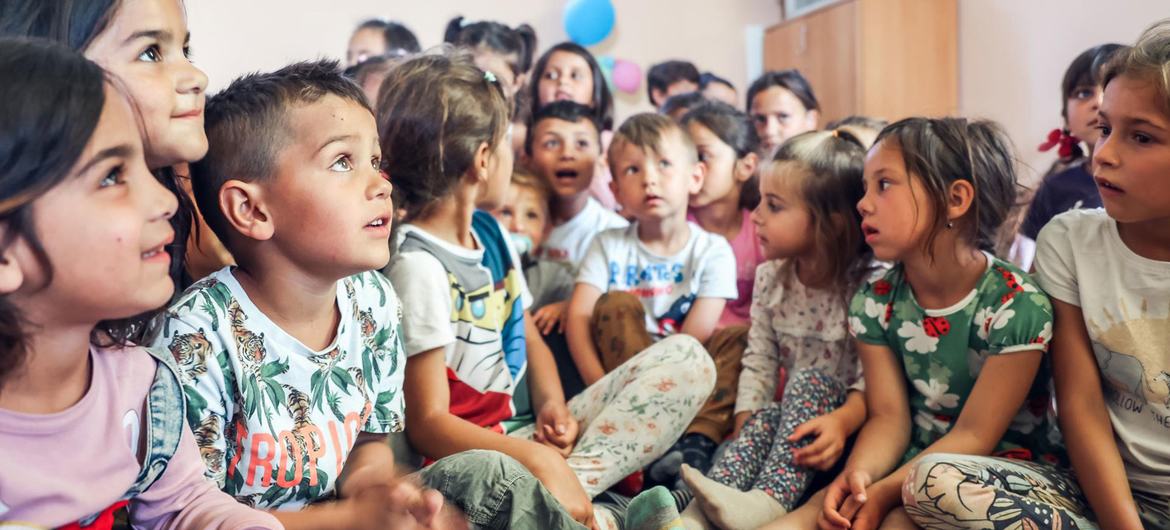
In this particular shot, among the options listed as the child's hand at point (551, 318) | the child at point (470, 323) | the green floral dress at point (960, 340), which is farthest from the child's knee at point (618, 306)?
the green floral dress at point (960, 340)

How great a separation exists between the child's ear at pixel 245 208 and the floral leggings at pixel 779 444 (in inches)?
28.7

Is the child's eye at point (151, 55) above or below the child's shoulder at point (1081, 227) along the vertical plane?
above

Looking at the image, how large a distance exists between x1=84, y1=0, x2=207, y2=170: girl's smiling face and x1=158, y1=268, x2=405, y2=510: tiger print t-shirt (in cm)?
15

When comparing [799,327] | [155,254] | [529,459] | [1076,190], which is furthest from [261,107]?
[1076,190]

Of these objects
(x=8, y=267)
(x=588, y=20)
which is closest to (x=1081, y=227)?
(x=8, y=267)

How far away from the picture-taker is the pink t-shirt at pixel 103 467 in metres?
0.75

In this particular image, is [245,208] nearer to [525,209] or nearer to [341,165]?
[341,165]

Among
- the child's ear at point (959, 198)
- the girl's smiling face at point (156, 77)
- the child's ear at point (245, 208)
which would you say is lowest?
the child's ear at point (959, 198)

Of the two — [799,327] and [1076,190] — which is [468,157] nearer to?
[799,327]

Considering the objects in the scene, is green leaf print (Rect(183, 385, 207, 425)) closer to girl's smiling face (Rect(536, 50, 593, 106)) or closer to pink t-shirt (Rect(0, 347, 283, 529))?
pink t-shirt (Rect(0, 347, 283, 529))

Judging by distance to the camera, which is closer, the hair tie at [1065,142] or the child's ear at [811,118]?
the hair tie at [1065,142]

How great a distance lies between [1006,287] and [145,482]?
107cm

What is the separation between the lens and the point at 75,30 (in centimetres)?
96

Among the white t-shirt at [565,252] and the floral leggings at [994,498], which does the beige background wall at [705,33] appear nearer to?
the white t-shirt at [565,252]
